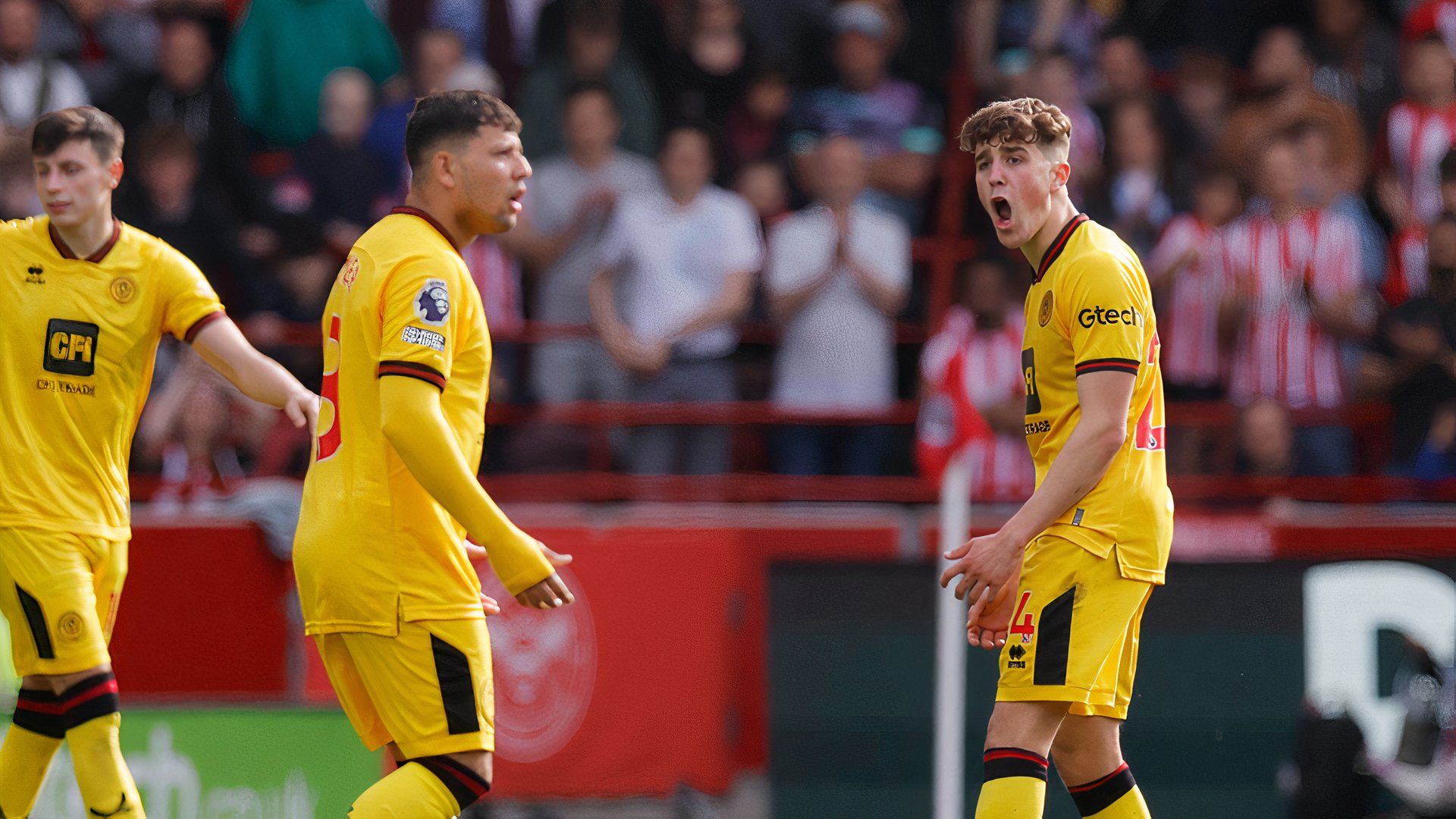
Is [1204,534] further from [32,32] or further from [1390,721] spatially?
[32,32]

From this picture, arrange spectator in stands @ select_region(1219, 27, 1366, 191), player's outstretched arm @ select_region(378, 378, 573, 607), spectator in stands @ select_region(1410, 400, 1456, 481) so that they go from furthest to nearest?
1. spectator in stands @ select_region(1219, 27, 1366, 191)
2. spectator in stands @ select_region(1410, 400, 1456, 481)
3. player's outstretched arm @ select_region(378, 378, 573, 607)

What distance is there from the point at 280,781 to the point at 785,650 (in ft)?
8.29

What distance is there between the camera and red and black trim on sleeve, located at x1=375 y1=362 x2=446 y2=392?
5082 mm

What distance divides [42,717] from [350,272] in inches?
84.8

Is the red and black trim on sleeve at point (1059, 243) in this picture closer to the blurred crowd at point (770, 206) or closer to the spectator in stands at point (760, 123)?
the blurred crowd at point (770, 206)

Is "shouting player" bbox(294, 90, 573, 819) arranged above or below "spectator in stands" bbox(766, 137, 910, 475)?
below

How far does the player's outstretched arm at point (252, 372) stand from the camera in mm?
6148

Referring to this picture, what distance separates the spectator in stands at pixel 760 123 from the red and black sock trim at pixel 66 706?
6862 mm

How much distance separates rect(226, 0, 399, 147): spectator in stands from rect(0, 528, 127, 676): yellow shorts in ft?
20.7

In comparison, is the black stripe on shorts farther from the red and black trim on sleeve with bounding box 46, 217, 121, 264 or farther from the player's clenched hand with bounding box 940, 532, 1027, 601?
the red and black trim on sleeve with bounding box 46, 217, 121, 264

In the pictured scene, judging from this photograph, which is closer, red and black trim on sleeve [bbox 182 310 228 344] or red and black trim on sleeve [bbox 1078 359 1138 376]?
red and black trim on sleeve [bbox 1078 359 1138 376]

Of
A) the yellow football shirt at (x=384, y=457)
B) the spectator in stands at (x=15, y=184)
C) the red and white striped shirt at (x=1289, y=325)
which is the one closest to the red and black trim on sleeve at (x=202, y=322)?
the yellow football shirt at (x=384, y=457)

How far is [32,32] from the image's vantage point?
461 inches

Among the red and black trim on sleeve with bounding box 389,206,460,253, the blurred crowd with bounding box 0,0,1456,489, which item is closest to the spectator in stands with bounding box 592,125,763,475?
the blurred crowd with bounding box 0,0,1456,489
